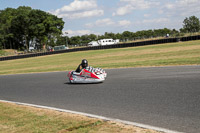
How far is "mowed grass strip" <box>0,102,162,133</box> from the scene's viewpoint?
498 cm

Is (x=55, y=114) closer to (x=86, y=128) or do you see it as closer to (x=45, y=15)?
(x=86, y=128)

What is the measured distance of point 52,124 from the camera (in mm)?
5695

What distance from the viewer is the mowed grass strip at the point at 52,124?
4977mm

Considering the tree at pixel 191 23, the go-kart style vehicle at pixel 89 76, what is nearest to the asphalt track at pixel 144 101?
the go-kart style vehicle at pixel 89 76

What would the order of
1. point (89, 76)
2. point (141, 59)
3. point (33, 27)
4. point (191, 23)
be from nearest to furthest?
point (89, 76) < point (141, 59) < point (33, 27) < point (191, 23)

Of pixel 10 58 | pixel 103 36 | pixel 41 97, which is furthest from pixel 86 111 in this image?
pixel 103 36

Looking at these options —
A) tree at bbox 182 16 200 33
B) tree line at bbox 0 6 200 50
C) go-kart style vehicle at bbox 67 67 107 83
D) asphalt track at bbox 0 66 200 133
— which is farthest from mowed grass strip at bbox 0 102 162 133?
tree at bbox 182 16 200 33

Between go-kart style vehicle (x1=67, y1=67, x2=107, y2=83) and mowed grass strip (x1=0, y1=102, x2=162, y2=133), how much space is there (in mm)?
3911

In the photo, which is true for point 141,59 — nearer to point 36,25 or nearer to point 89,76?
point 89,76

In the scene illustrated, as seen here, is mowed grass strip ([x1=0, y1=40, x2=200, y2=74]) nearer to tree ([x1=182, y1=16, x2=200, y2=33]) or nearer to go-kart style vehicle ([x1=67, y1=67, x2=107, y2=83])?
go-kart style vehicle ([x1=67, y1=67, x2=107, y2=83])

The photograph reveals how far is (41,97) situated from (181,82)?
5433 mm

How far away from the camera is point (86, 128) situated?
5.12 meters

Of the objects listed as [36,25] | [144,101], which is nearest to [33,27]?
[36,25]

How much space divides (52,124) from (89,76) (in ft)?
18.4
